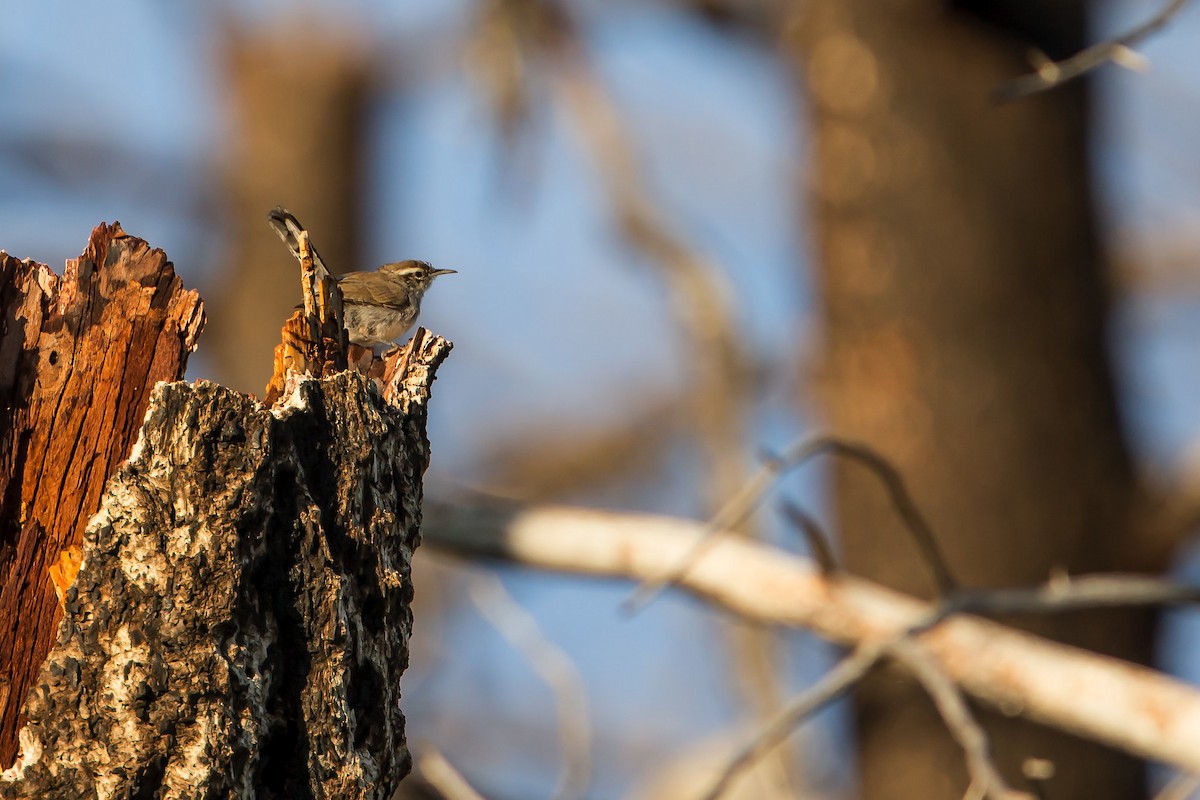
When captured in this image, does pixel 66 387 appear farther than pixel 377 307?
No

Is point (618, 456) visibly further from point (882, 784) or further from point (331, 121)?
point (882, 784)

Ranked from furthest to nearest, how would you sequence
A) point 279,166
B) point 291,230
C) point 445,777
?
point 279,166, point 445,777, point 291,230

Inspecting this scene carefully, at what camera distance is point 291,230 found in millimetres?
3832

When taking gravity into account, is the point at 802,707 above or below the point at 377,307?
below

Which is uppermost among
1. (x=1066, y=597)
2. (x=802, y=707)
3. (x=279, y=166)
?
(x=279, y=166)

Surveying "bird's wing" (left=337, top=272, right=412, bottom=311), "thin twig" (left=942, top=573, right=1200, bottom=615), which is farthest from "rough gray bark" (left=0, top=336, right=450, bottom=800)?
"bird's wing" (left=337, top=272, right=412, bottom=311)

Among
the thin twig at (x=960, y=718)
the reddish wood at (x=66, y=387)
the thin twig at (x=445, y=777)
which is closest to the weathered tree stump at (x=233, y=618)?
the reddish wood at (x=66, y=387)

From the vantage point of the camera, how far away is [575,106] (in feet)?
36.0

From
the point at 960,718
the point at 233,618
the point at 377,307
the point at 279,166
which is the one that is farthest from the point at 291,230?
the point at 279,166

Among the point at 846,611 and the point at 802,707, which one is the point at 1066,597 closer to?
the point at 846,611

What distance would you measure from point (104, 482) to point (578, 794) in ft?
9.63

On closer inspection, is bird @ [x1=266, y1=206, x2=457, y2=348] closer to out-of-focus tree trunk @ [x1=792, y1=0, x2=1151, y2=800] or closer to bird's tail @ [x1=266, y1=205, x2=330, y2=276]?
bird's tail @ [x1=266, y1=205, x2=330, y2=276]

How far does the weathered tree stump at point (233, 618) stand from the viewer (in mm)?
2373

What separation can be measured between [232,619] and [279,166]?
32.3ft
